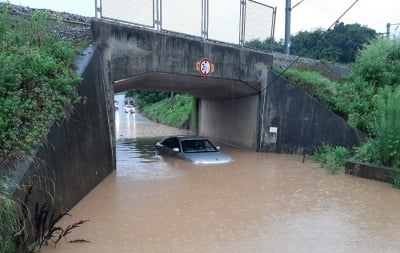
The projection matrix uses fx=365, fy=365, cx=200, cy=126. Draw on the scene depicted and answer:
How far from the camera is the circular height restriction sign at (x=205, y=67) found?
13.5 m

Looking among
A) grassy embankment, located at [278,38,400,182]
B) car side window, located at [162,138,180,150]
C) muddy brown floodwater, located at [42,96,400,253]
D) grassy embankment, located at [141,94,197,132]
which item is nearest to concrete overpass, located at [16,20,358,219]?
grassy embankment, located at [278,38,400,182]

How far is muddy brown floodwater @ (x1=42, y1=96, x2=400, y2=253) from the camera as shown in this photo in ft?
18.0

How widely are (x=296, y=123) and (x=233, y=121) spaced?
13.4 feet

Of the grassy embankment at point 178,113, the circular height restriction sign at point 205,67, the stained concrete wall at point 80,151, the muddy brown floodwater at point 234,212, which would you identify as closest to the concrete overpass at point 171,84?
the stained concrete wall at point 80,151

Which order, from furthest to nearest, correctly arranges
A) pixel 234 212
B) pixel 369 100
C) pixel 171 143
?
pixel 369 100 < pixel 171 143 < pixel 234 212

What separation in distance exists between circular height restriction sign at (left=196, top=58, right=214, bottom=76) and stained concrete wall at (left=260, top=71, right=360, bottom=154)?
3027mm

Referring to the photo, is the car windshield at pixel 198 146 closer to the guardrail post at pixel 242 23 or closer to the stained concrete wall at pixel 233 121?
the stained concrete wall at pixel 233 121

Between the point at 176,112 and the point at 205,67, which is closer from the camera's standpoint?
the point at 205,67

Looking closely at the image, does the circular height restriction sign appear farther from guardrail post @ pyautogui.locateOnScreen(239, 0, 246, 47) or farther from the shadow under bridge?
guardrail post @ pyautogui.locateOnScreen(239, 0, 246, 47)

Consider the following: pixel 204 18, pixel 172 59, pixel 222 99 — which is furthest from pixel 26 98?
pixel 222 99

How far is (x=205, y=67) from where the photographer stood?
13641 mm

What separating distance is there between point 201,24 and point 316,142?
6.79m

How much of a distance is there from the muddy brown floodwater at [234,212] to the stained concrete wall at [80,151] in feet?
1.43

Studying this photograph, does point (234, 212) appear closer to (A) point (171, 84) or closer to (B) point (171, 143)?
(B) point (171, 143)
